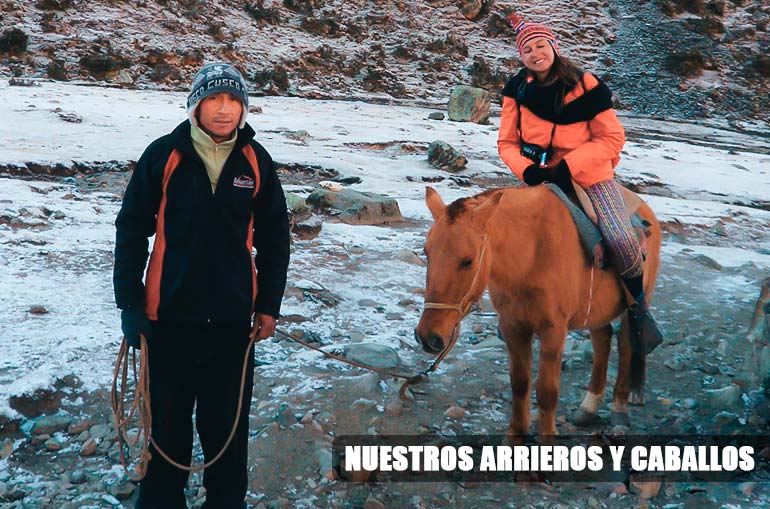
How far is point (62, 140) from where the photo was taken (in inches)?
451

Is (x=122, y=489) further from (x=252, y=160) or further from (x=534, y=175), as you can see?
(x=534, y=175)

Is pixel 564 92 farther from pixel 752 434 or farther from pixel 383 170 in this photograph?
pixel 383 170

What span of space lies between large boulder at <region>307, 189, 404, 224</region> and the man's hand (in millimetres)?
5753

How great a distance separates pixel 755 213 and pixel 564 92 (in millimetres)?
9062

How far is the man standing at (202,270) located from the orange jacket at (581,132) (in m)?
1.82

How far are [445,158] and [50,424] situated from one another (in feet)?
32.7

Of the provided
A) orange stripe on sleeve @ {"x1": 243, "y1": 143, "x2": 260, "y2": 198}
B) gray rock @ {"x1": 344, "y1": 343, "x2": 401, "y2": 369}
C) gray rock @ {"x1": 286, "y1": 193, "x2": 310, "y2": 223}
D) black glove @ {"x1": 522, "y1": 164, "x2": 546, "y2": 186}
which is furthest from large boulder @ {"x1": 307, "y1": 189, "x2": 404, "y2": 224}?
orange stripe on sleeve @ {"x1": 243, "y1": 143, "x2": 260, "y2": 198}

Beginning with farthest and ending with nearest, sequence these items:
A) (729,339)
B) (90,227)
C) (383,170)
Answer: (383,170) < (90,227) < (729,339)

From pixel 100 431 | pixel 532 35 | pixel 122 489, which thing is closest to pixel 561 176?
pixel 532 35

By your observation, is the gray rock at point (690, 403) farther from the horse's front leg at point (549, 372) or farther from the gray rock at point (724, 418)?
the horse's front leg at point (549, 372)

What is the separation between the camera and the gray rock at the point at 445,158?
41.5 ft

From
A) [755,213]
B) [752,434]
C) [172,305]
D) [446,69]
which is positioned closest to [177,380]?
[172,305]

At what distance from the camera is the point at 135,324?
2.69 meters

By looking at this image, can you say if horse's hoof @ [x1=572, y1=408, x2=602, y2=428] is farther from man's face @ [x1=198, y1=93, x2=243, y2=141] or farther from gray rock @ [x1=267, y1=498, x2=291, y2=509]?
man's face @ [x1=198, y1=93, x2=243, y2=141]
